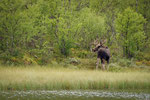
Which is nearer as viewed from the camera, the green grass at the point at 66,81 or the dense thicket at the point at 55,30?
the green grass at the point at 66,81

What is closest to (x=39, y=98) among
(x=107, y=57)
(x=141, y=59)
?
(x=107, y=57)

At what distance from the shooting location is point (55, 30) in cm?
3309

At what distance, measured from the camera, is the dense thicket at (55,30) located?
26969 mm

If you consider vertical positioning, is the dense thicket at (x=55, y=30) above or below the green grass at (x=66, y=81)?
above

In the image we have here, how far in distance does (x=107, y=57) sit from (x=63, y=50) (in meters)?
8.07

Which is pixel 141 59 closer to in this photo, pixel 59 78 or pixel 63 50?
pixel 63 50

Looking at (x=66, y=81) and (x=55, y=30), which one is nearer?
(x=66, y=81)

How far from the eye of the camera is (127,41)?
108ft

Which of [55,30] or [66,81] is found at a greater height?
[55,30]

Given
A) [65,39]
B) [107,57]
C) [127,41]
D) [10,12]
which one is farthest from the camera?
[127,41]

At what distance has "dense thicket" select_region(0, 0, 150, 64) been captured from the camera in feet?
88.5

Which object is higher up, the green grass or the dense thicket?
the dense thicket

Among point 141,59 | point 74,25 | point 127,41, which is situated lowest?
point 141,59

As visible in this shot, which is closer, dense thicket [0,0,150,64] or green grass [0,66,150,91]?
green grass [0,66,150,91]
